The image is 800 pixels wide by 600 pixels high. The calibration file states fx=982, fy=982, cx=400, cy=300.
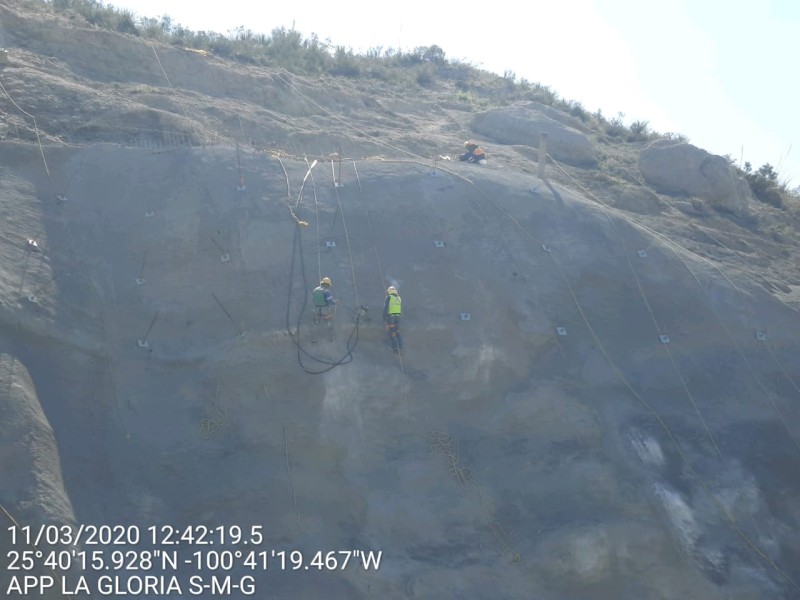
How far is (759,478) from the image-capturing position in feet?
56.7

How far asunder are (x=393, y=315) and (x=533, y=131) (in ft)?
39.2

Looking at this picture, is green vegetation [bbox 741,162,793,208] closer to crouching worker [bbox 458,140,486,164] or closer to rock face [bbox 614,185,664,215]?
rock face [bbox 614,185,664,215]

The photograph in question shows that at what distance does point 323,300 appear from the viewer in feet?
56.6

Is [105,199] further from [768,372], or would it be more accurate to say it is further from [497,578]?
[768,372]

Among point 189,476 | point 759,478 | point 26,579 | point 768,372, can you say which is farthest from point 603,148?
point 26,579

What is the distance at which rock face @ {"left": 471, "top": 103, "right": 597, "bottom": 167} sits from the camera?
27.0 meters

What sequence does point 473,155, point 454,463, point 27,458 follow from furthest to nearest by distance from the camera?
point 473,155 < point 454,463 < point 27,458

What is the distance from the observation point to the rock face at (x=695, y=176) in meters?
25.5

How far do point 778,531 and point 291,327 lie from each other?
9.10m

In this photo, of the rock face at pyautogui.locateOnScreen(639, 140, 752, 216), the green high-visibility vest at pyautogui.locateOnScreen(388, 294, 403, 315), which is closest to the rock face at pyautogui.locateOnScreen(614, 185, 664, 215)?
the rock face at pyautogui.locateOnScreen(639, 140, 752, 216)

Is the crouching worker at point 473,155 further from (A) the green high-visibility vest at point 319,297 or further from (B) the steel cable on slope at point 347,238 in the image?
(A) the green high-visibility vest at point 319,297

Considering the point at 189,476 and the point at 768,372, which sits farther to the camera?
the point at 768,372

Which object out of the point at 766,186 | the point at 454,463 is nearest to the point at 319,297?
the point at 454,463

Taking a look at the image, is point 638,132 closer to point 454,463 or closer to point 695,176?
point 695,176
